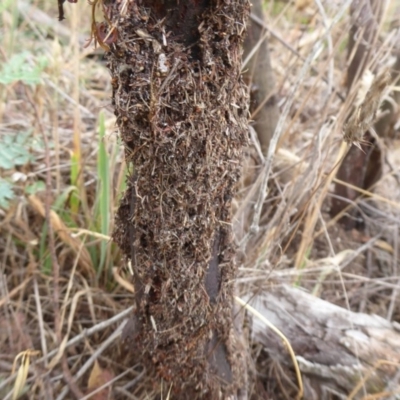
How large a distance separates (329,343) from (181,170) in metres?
0.56

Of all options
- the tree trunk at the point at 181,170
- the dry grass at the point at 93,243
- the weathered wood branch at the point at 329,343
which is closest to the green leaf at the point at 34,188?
the dry grass at the point at 93,243

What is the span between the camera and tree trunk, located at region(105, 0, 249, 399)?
1.83 ft

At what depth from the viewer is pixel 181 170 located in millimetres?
625

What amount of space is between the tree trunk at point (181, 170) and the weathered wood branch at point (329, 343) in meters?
0.20

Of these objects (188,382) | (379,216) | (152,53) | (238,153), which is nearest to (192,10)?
(152,53)

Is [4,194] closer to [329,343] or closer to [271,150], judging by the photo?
[271,150]

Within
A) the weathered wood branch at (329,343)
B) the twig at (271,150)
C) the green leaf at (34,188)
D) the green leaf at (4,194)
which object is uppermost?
the twig at (271,150)

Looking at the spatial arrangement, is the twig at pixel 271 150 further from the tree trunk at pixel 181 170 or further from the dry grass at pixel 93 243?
the tree trunk at pixel 181 170

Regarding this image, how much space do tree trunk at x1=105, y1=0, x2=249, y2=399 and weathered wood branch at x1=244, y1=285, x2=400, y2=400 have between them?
20 cm

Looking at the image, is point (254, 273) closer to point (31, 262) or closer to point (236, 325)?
point (236, 325)

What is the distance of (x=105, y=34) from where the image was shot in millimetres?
539

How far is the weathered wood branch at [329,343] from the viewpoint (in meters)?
0.90

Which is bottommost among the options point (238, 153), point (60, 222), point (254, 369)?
point (254, 369)

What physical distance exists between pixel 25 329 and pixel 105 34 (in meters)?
0.74
